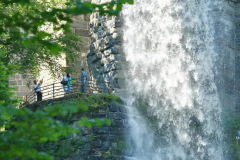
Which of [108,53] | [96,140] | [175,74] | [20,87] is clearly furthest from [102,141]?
[20,87]

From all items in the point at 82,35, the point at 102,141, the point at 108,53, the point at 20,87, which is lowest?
the point at 102,141

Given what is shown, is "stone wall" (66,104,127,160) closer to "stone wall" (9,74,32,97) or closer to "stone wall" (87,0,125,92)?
"stone wall" (87,0,125,92)

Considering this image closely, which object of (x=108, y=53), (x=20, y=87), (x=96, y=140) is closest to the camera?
(x=96, y=140)

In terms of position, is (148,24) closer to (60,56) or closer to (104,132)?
(60,56)

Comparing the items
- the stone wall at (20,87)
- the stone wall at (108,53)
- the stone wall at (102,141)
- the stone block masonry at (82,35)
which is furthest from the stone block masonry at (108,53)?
the stone wall at (20,87)

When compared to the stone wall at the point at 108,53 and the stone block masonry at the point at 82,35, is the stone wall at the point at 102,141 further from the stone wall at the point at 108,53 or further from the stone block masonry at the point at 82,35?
the stone block masonry at the point at 82,35

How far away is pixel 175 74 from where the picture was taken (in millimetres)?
18203

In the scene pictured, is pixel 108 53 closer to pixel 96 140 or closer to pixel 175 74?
pixel 175 74

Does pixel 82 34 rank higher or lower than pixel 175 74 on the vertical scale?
higher

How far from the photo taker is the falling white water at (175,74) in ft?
57.3

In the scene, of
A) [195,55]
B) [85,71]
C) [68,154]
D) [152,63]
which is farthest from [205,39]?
[68,154]

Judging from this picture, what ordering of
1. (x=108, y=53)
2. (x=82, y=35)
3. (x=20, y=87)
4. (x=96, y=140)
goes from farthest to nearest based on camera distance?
(x=20, y=87), (x=82, y=35), (x=108, y=53), (x=96, y=140)

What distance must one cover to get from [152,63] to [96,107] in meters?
3.94

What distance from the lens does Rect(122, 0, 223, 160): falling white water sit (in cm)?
1747
